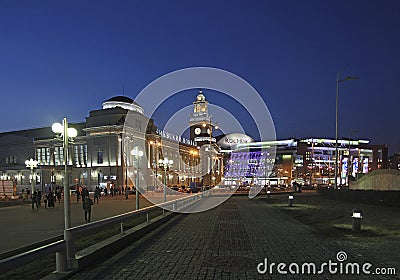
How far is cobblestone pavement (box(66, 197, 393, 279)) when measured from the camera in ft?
25.3

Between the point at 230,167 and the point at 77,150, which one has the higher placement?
the point at 77,150

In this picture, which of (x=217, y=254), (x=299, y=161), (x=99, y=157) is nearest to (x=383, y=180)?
(x=217, y=254)

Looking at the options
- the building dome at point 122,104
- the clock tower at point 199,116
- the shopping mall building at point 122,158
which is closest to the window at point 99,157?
the shopping mall building at point 122,158

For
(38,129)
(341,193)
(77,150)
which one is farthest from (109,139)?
(341,193)

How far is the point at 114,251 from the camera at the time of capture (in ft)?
33.1

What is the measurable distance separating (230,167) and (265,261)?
161574 millimetres

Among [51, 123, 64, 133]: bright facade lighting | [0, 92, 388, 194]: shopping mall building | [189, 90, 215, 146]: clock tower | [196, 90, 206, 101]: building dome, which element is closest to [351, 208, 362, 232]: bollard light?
[51, 123, 64, 133]: bright facade lighting

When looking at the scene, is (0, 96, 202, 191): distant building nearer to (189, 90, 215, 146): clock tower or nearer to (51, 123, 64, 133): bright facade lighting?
(189, 90, 215, 146): clock tower

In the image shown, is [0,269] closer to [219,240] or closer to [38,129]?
[219,240]

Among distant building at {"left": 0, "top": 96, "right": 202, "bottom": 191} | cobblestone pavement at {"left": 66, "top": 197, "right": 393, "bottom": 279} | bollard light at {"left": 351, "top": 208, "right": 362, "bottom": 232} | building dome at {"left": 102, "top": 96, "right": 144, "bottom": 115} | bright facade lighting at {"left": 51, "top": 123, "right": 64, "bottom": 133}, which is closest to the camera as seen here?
cobblestone pavement at {"left": 66, "top": 197, "right": 393, "bottom": 279}

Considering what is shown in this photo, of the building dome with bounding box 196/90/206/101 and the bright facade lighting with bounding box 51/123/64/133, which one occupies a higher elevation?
the building dome with bounding box 196/90/206/101

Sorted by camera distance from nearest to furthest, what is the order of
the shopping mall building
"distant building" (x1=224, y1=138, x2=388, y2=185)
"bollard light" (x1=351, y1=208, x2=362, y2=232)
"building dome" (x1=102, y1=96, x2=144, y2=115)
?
"bollard light" (x1=351, y1=208, x2=362, y2=232)
the shopping mall building
"building dome" (x1=102, y1=96, x2=144, y2=115)
"distant building" (x1=224, y1=138, x2=388, y2=185)

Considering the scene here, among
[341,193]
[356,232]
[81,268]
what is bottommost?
[341,193]

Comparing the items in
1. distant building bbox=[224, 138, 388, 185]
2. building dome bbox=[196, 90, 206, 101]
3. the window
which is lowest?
distant building bbox=[224, 138, 388, 185]
